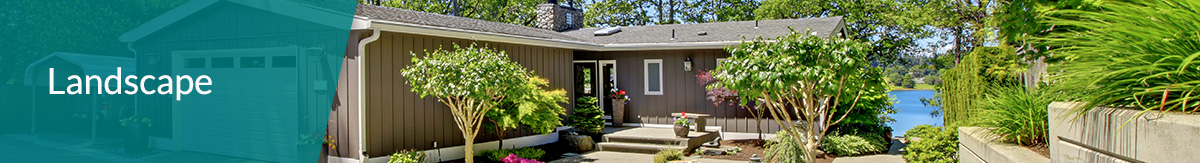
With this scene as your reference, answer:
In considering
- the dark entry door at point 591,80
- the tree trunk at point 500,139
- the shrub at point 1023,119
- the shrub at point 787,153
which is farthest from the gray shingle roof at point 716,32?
the shrub at point 1023,119

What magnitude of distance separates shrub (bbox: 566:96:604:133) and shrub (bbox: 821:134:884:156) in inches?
126

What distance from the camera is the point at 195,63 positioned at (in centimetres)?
1049

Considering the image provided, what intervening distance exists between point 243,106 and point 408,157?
285 cm

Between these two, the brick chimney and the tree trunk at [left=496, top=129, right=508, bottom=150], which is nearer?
the tree trunk at [left=496, top=129, right=508, bottom=150]

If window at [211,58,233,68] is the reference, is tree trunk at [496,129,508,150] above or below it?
below

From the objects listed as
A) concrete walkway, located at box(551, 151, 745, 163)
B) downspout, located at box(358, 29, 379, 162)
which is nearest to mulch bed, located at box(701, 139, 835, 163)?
concrete walkway, located at box(551, 151, 745, 163)

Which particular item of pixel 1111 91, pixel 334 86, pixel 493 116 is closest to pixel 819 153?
pixel 493 116

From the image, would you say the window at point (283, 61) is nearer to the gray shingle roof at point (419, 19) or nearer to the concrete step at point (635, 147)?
the gray shingle roof at point (419, 19)

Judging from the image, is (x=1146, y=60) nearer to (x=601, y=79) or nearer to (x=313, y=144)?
(x=313, y=144)

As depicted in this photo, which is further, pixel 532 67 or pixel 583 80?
pixel 583 80

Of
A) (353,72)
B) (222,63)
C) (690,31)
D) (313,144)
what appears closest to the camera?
(353,72)

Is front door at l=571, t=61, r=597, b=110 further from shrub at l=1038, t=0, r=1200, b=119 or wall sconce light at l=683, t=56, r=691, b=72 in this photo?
shrub at l=1038, t=0, r=1200, b=119

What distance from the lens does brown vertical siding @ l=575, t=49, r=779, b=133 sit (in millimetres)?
11984

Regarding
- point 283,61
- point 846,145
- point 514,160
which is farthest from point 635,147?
point 283,61
